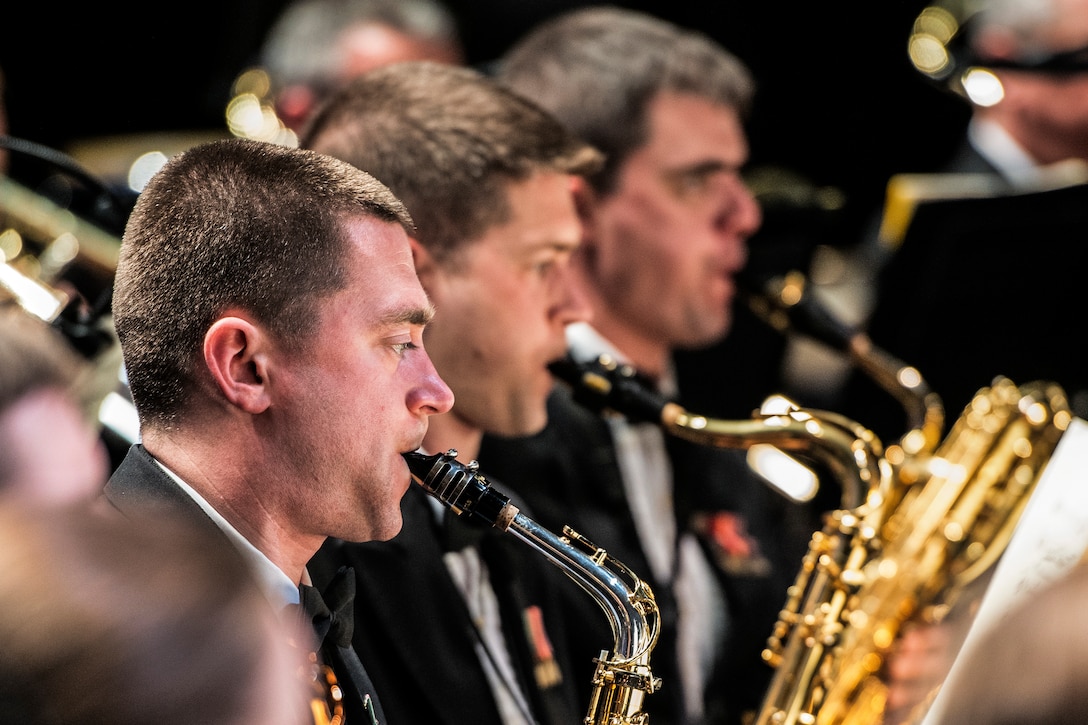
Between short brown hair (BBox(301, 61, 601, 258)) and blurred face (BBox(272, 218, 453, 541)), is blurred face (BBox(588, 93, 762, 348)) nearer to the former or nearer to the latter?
short brown hair (BBox(301, 61, 601, 258))

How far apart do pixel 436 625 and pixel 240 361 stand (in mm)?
742

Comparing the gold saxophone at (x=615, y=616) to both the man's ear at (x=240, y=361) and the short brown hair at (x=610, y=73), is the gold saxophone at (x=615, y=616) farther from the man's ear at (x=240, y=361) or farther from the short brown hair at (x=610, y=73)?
the short brown hair at (x=610, y=73)

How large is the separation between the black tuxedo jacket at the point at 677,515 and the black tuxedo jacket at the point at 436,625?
202 mm

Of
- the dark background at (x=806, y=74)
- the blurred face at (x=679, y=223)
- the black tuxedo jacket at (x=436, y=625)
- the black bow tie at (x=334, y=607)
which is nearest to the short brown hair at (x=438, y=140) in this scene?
the black tuxedo jacket at (x=436, y=625)

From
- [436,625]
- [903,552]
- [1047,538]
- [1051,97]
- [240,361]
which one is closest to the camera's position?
[240,361]

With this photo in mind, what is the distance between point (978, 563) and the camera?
2.79 meters

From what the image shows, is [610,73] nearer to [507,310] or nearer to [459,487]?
[507,310]

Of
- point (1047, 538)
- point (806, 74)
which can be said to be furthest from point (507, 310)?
point (806, 74)

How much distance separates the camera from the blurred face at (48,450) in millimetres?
1550

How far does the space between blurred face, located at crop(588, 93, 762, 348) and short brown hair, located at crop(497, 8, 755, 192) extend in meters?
0.04

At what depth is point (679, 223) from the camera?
3.56m

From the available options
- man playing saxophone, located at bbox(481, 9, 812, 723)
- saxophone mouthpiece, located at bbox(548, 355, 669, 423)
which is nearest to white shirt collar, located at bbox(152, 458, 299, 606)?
saxophone mouthpiece, located at bbox(548, 355, 669, 423)

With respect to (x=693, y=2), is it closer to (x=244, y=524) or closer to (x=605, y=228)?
(x=605, y=228)

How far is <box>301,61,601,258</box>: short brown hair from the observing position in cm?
240
